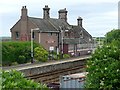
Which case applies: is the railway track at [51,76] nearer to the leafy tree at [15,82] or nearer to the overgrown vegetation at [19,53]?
the overgrown vegetation at [19,53]

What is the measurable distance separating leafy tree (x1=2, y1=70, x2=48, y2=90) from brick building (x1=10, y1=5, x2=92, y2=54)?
44641 millimetres

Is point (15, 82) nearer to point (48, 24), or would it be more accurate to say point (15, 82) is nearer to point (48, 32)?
point (48, 32)

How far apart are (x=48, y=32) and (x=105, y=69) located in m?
44.5

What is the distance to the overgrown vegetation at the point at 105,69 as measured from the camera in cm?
1080

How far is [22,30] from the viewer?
55594mm

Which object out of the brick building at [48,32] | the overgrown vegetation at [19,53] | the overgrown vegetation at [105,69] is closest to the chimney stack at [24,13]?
the brick building at [48,32]

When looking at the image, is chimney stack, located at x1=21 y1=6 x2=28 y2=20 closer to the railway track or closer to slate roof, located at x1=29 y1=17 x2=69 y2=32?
slate roof, located at x1=29 y1=17 x2=69 y2=32

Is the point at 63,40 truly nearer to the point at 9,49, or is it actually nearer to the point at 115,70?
the point at 9,49

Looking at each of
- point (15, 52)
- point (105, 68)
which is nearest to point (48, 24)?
point (15, 52)

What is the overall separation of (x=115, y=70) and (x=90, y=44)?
58.3m

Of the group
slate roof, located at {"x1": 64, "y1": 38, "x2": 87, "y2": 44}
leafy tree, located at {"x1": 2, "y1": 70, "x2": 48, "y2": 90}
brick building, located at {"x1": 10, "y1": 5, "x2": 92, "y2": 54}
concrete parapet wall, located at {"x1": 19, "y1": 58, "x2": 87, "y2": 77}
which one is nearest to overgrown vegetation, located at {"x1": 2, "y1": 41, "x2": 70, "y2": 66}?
concrete parapet wall, located at {"x1": 19, "y1": 58, "x2": 87, "y2": 77}

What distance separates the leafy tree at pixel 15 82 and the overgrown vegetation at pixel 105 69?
3911mm

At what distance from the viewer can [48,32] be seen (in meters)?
55.2

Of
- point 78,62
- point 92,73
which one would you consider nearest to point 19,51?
point 78,62
